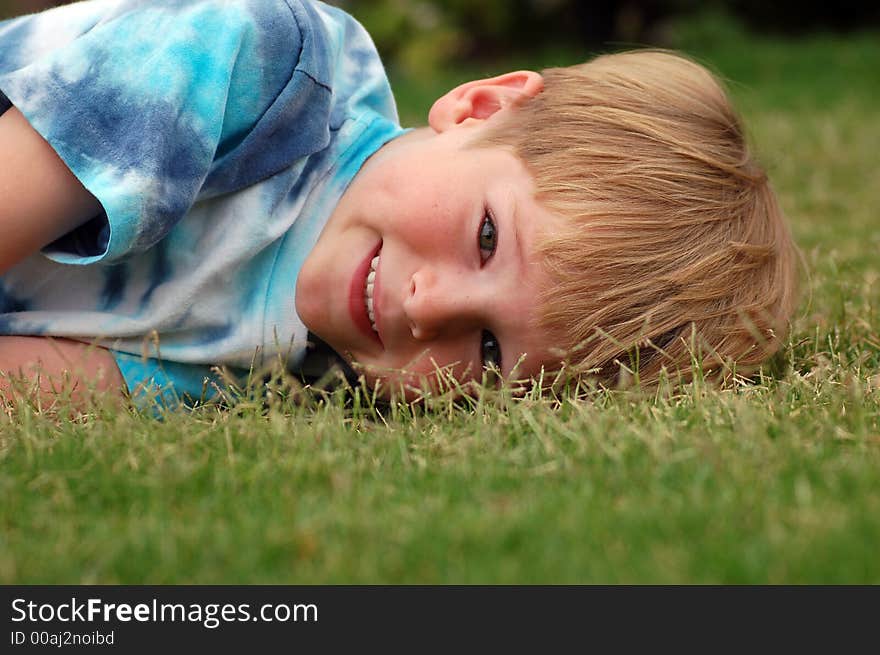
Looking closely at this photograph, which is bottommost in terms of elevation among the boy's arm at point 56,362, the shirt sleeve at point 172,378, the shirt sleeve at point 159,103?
the shirt sleeve at point 172,378

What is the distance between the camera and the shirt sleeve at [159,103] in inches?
87.4

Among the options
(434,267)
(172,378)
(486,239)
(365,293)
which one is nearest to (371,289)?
(365,293)

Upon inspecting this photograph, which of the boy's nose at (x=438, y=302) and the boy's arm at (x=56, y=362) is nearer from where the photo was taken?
the boy's nose at (x=438, y=302)

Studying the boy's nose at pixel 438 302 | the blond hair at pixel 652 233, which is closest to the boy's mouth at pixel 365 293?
the boy's nose at pixel 438 302

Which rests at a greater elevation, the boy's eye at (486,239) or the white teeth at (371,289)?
A: the boy's eye at (486,239)

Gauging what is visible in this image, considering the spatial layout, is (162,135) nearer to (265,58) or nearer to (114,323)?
(265,58)

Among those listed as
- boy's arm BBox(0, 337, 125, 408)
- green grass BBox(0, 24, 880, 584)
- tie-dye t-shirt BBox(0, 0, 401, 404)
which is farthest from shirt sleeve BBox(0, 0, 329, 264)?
green grass BBox(0, 24, 880, 584)

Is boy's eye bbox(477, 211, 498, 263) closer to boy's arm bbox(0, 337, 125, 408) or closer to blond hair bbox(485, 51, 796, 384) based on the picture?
blond hair bbox(485, 51, 796, 384)

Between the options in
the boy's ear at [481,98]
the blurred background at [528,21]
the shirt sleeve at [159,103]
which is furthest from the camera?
the blurred background at [528,21]

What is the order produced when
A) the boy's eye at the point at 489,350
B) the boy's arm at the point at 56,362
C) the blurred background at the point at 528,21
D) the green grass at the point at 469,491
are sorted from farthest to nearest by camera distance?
the blurred background at the point at 528,21 < the boy's arm at the point at 56,362 < the boy's eye at the point at 489,350 < the green grass at the point at 469,491

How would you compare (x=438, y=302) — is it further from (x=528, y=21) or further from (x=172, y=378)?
(x=528, y=21)

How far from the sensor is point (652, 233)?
7.73 ft

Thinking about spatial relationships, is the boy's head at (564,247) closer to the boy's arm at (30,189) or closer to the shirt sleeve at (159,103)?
the shirt sleeve at (159,103)

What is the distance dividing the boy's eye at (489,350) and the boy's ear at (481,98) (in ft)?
1.72
